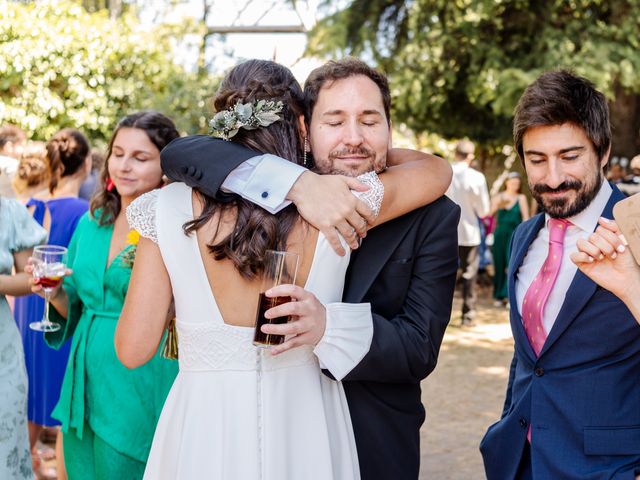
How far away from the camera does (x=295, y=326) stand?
217cm

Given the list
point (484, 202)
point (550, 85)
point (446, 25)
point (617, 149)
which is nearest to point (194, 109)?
point (446, 25)

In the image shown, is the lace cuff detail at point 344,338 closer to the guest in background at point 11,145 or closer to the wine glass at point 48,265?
the wine glass at point 48,265

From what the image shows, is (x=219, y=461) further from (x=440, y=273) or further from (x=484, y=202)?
(x=484, y=202)

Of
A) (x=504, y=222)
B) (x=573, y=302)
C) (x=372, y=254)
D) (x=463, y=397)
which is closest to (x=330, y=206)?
(x=372, y=254)

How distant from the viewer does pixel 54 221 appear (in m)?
5.55

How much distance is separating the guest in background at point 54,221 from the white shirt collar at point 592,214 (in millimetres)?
3759

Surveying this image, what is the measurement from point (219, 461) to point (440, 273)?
0.93 m

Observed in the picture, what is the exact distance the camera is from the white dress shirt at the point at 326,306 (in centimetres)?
223

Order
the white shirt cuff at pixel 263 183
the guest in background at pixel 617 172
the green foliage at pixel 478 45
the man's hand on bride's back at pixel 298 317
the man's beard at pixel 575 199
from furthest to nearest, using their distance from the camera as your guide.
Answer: the guest in background at pixel 617 172 → the green foliage at pixel 478 45 → the man's beard at pixel 575 199 → the white shirt cuff at pixel 263 183 → the man's hand on bride's back at pixel 298 317

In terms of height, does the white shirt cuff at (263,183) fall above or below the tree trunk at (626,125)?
below

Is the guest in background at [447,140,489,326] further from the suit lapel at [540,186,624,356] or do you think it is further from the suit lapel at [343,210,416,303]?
the suit lapel at [343,210,416,303]

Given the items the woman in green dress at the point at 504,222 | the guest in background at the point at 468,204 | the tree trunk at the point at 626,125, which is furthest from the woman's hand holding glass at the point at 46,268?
the tree trunk at the point at 626,125

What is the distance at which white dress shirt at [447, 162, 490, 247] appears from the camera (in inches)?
412

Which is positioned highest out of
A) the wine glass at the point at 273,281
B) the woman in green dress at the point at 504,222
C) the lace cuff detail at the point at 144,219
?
A: the lace cuff detail at the point at 144,219
